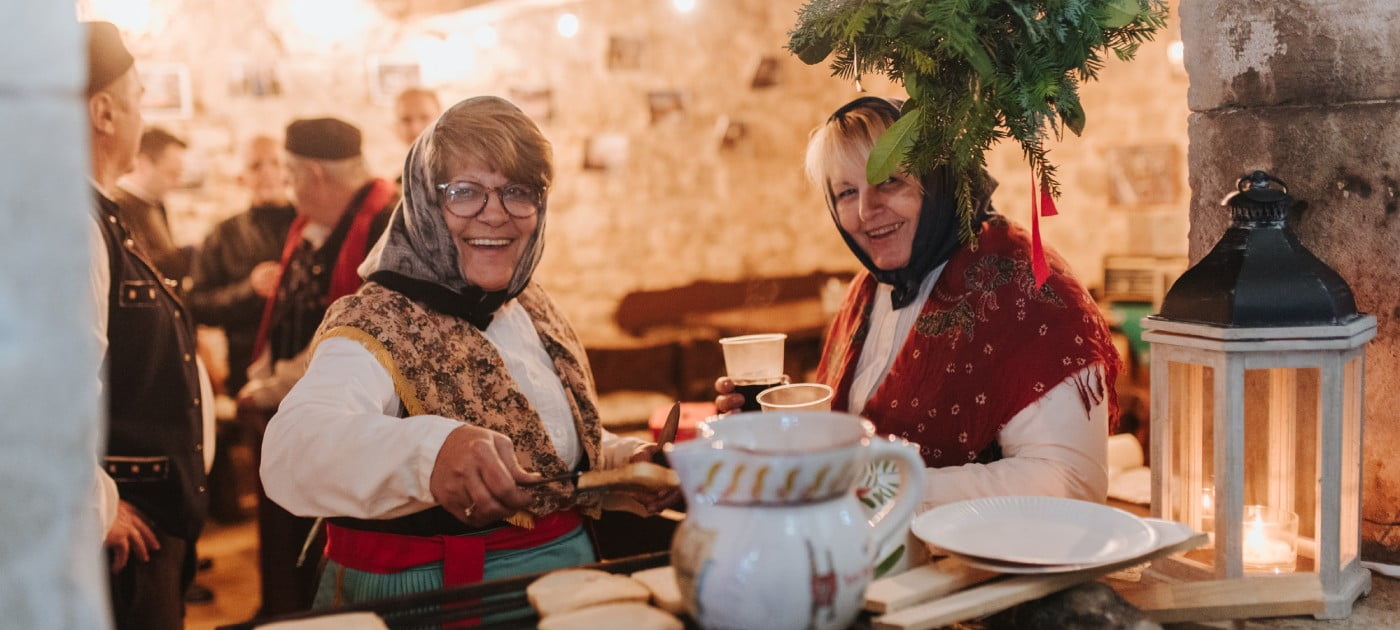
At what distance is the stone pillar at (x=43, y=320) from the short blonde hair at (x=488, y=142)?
143 cm

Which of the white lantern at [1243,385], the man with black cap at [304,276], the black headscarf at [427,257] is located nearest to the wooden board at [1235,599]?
the white lantern at [1243,385]

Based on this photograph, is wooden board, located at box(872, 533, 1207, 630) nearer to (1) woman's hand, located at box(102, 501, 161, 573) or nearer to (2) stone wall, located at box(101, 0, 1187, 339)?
(1) woman's hand, located at box(102, 501, 161, 573)

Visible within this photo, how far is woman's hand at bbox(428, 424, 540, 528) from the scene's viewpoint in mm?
1880

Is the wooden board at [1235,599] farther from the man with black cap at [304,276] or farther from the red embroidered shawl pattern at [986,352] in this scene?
the man with black cap at [304,276]

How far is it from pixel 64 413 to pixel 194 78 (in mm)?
4967

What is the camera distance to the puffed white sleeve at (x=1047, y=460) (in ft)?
6.94

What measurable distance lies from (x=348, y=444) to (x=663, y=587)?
865 millimetres

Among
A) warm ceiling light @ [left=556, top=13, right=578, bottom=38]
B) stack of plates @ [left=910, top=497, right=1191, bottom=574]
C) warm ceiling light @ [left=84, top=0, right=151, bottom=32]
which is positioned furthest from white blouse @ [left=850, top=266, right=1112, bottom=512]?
warm ceiling light @ [left=556, top=13, right=578, bottom=38]

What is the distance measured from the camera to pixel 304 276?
16.6ft

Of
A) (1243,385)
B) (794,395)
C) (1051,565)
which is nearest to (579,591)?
(1051,565)

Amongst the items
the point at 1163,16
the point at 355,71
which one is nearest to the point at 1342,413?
the point at 1163,16

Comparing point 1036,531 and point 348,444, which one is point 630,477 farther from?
point 348,444

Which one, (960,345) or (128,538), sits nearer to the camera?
(960,345)

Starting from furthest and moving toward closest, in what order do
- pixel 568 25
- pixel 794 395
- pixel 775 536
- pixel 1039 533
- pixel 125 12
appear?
pixel 568 25 < pixel 125 12 < pixel 794 395 < pixel 1039 533 < pixel 775 536
